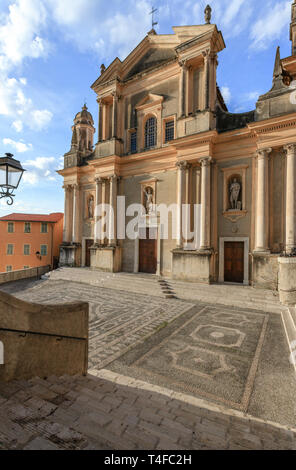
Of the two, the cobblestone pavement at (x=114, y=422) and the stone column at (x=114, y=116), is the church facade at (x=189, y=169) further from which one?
the cobblestone pavement at (x=114, y=422)

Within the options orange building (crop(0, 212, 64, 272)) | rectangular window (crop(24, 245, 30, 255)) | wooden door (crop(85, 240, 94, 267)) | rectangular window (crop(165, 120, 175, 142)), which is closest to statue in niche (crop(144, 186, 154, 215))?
rectangular window (crop(165, 120, 175, 142))

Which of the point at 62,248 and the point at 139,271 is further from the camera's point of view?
the point at 62,248

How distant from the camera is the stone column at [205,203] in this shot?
13.4m

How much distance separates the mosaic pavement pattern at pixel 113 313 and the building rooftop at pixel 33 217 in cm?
1493

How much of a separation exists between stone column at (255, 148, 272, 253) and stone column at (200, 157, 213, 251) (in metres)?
2.73

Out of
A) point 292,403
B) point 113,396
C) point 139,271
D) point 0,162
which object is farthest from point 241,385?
point 139,271

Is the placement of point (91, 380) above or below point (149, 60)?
below

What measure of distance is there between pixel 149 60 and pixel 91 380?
71.3 feet

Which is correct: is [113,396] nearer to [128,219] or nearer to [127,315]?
[127,315]

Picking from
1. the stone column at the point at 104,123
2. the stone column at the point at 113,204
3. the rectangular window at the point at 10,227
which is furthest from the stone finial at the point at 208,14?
the rectangular window at the point at 10,227

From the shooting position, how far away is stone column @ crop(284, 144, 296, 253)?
11.2 m

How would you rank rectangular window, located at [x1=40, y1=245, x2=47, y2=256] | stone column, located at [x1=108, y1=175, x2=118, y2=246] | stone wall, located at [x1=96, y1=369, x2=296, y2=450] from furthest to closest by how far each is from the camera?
1. rectangular window, located at [x1=40, y1=245, x2=47, y2=256]
2. stone column, located at [x1=108, y1=175, x2=118, y2=246]
3. stone wall, located at [x1=96, y1=369, x2=296, y2=450]

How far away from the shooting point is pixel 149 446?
2346 millimetres

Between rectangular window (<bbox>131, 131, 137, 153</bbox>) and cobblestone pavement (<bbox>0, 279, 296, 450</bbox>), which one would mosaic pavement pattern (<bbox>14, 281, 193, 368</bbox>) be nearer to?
cobblestone pavement (<bbox>0, 279, 296, 450</bbox>)
